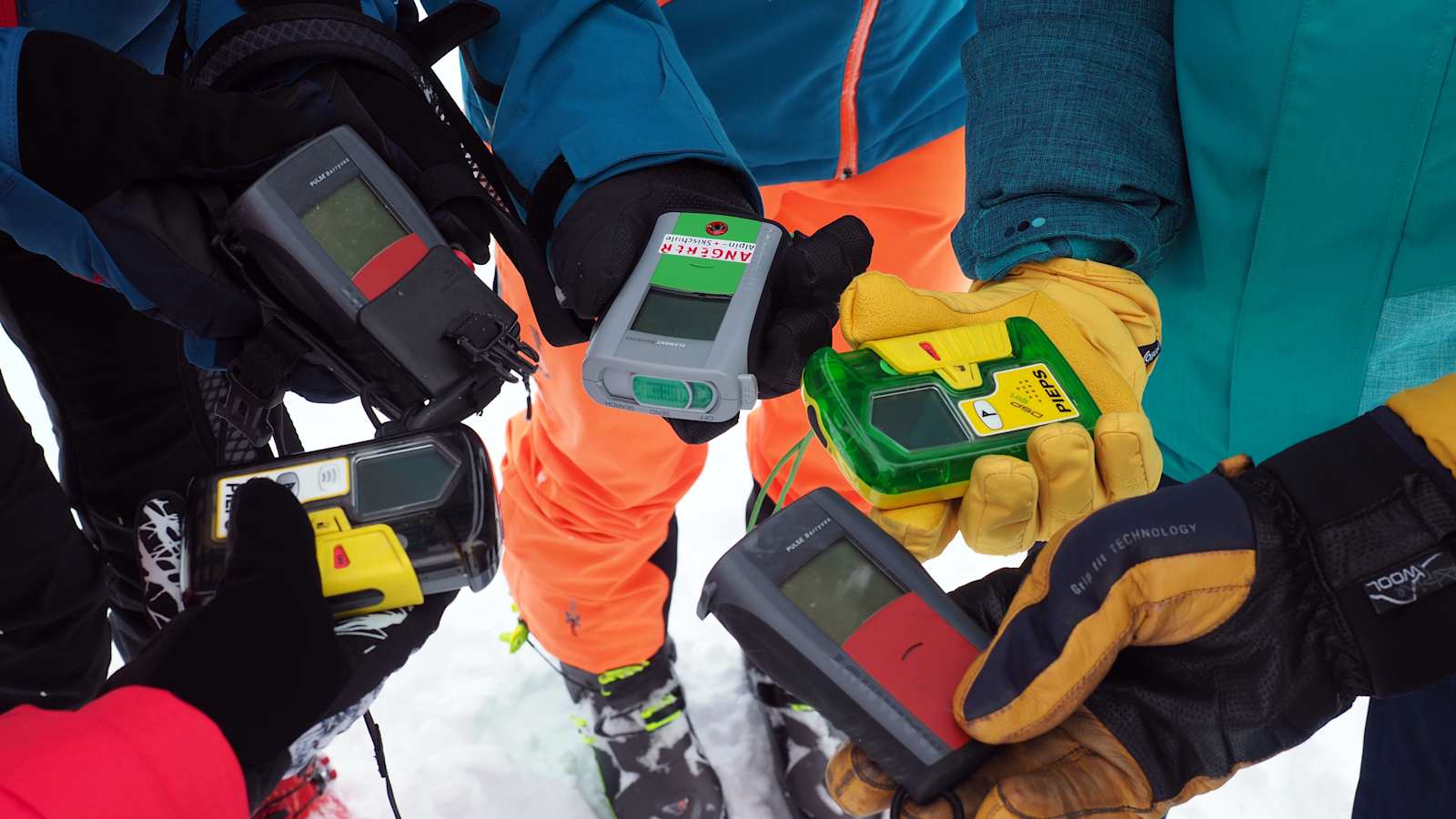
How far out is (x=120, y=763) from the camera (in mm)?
538

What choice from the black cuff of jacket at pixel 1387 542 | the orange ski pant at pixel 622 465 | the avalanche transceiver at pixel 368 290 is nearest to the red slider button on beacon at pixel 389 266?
the avalanche transceiver at pixel 368 290

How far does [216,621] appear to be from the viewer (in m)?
0.65

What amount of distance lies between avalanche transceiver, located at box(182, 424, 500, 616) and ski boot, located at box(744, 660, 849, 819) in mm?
689

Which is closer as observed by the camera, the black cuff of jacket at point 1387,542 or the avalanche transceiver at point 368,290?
the black cuff of jacket at point 1387,542

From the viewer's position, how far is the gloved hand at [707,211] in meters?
0.84

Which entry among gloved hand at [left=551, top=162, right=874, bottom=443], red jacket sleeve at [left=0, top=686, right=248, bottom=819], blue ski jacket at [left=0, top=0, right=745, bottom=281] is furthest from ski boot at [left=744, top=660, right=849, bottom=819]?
red jacket sleeve at [left=0, top=686, right=248, bottom=819]

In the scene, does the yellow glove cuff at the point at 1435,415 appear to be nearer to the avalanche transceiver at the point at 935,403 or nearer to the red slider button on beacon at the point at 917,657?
the avalanche transceiver at the point at 935,403

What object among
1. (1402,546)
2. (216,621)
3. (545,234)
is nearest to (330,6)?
(545,234)

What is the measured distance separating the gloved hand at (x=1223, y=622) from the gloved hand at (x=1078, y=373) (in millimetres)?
64

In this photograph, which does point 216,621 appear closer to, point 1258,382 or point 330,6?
point 330,6

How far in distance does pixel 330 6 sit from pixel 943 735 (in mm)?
794

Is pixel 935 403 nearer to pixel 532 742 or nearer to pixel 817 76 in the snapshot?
pixel 817 76

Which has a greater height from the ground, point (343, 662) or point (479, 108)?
point (479, 108)

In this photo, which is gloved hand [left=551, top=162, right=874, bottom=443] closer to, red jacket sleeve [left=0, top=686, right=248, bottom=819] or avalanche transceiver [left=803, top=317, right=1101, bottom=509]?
avalanche transceiver [left=803, top=317, right=1101, bottom=509]
